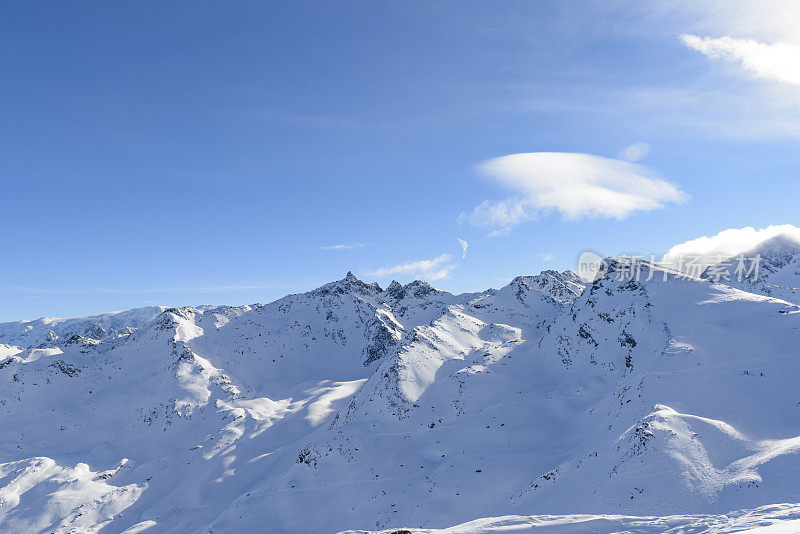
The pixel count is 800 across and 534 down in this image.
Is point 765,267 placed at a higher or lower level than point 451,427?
higher

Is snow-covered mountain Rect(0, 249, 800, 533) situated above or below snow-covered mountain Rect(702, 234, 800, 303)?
below

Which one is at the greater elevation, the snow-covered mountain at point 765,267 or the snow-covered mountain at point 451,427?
the snow-covered mountain at point 765,267

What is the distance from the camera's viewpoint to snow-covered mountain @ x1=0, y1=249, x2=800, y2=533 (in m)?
35.2

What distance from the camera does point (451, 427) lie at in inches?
2411

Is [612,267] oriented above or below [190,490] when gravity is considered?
above

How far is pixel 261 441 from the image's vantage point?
3046 inches

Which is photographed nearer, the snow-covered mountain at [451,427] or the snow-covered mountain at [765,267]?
the snow-covered mountain at [451,427]

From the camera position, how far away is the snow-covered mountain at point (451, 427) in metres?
35.2

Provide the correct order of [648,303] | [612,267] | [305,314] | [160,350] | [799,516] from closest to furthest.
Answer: [799,516], [648,303], [612,267], [160,350], [305,314]

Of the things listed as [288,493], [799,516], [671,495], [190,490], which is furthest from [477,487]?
[190,490]

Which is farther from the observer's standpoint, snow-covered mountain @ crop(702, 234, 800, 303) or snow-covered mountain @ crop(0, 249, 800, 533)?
snow-covered mountain @ crop(702, 234, 800, 303)

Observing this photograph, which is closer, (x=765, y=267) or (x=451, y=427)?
(x=451, y=427)

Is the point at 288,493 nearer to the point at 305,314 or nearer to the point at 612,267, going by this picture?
the point at 612,267

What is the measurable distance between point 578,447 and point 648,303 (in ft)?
104
